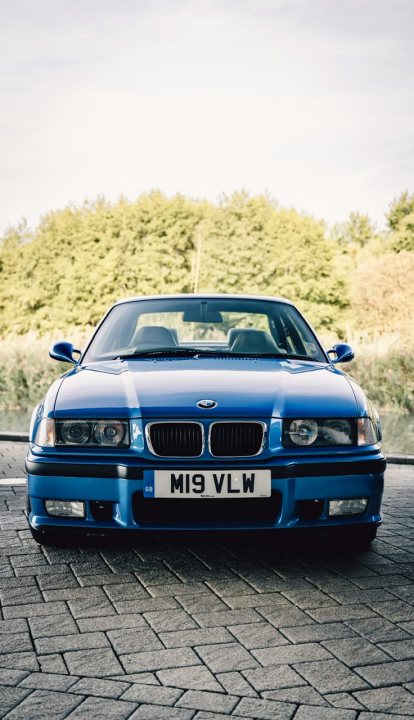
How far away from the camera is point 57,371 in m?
16.5

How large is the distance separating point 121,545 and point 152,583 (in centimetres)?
77

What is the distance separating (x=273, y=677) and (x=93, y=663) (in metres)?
0.66

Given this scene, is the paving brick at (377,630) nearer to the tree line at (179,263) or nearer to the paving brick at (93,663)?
the paving brick at (93,663)

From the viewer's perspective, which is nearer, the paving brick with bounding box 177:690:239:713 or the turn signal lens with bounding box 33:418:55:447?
the paving brick with bounding box 177:690:239:713

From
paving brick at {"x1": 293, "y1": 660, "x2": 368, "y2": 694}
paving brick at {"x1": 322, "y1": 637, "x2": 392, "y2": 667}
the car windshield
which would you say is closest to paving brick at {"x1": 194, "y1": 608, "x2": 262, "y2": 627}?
paving brick at {"x1": 322, "y1": 637, "x2": 392, "y2": 667}

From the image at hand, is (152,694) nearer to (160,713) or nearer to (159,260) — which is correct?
(160,713)

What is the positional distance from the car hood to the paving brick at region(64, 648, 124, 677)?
121 cm

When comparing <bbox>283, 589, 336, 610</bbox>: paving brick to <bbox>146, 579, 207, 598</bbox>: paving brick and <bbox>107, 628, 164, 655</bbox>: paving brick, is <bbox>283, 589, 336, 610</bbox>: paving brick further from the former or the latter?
<bbox>107, 628, 164, 655</bbox>: paving brick

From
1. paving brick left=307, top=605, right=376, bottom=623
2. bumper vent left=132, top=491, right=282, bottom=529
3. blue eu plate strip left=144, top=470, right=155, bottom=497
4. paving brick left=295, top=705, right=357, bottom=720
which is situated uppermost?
blue eu plate strip left=144, top=470, right=155, bottom=497

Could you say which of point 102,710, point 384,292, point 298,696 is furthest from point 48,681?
point 384,292

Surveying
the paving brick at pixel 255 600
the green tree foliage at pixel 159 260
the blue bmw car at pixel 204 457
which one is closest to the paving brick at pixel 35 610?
the blue bmw car at pixel 204 457

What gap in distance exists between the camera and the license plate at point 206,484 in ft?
12.3

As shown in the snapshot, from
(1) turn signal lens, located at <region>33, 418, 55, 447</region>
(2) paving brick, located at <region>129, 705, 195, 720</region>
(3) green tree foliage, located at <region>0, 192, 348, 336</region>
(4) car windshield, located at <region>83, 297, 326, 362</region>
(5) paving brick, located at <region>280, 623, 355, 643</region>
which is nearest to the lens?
(2) paving brick, located at <region>129, 705, 195, 720</region>

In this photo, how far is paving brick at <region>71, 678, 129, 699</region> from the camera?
2.65 metres
